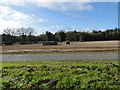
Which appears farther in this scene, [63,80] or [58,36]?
[58,36]

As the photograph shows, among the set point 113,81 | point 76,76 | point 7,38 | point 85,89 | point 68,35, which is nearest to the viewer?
point 85,89

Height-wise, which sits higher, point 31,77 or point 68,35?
→ point 68,35

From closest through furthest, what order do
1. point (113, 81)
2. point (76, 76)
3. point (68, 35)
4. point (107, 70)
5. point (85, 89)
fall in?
point (85, 89) < point (113, 81) < point (76, 76) < point (107, 70) < point (68, 35)

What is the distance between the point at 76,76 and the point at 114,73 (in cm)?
168

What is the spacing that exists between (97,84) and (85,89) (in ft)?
1.72

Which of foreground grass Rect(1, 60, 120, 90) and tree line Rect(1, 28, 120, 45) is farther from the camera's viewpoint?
tree line Rect(1, 28, 120, 45)

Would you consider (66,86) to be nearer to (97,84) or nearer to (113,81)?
(97,84)

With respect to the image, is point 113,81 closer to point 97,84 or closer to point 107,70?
point 97,84

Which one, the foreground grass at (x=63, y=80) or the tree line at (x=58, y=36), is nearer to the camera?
the foreground grass at (x=63, y=80)

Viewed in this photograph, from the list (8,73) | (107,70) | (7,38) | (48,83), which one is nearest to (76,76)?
(48,83)

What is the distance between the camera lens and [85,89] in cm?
412

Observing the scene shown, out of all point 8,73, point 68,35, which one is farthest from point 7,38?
point 8,73

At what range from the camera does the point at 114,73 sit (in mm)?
5312

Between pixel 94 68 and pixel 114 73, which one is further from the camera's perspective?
pixel 94 68
